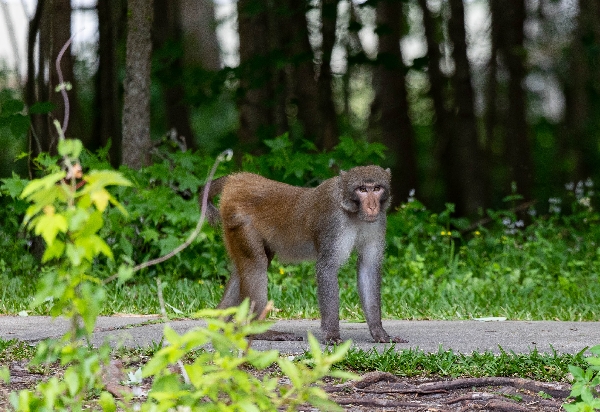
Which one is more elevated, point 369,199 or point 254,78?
point 254,78

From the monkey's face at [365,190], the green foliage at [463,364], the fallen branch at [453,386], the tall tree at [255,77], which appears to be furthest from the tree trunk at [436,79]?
the fallen branch at [453,386]

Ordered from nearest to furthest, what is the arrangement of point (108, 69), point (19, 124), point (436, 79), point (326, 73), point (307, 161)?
point (19, 124), point (307, 161), point (108, 69), point (326, 73), point (436, 79)

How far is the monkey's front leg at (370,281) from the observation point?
6.59m

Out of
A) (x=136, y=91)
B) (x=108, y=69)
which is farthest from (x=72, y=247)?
(x=108, y=69)

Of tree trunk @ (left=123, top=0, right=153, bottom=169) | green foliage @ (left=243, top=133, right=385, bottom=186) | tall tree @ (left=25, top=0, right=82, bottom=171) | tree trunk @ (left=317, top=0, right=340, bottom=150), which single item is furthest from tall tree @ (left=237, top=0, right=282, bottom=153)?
tall tree @ (left=25, top=0, right=82, bottom=171)

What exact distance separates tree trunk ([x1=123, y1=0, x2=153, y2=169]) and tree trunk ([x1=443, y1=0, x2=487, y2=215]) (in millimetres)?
7534

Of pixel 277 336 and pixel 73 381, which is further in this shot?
pixel 277 336

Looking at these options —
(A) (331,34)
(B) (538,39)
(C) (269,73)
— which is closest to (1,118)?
(C) (269,73)

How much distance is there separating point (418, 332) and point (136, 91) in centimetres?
537

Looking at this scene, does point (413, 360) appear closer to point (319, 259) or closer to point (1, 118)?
point (319, 259)

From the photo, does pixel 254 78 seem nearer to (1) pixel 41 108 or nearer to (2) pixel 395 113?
(1) pixel 41 108

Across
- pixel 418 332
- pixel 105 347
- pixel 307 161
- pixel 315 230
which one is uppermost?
pixel 307 161

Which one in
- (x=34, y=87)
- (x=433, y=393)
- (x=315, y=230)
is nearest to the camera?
(x=433, y=393)

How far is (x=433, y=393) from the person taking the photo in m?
4.78
